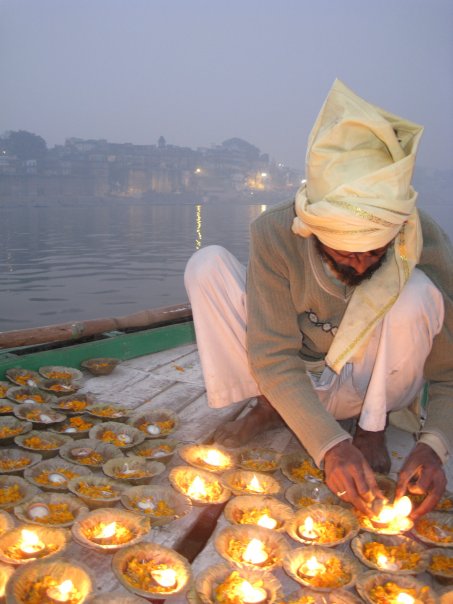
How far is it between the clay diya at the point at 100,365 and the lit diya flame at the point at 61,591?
6.03 feet

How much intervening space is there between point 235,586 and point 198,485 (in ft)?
1.76

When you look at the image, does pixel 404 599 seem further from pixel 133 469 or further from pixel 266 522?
pixel 133 469

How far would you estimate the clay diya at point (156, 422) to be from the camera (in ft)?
8.21

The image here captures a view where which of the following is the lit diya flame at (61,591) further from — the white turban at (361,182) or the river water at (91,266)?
the river water at (91,266)

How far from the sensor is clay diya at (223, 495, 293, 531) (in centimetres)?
191

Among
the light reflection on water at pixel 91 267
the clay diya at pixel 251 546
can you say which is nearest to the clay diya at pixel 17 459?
the clay diya at pixel 251 546

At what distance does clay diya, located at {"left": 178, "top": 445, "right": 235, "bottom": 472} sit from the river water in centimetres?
1208

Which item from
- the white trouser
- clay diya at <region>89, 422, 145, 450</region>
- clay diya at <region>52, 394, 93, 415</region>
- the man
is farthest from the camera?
clay diya at <region>52, 394, 93, 415</region>

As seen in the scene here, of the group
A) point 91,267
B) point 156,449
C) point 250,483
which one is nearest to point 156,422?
point 156,449

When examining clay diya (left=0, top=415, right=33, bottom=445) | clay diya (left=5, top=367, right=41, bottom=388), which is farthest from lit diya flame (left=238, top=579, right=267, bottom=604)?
clay diya (left=5, top=367, right=41, bottom=388)

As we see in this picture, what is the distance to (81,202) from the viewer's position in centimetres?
5841

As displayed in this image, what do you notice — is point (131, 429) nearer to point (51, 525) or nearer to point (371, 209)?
point (51, 525)

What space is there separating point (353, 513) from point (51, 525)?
0.99 m

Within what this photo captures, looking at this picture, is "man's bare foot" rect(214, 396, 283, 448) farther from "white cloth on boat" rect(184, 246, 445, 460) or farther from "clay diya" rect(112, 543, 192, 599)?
"clay diya" rect(112, 543, 192, 599)
